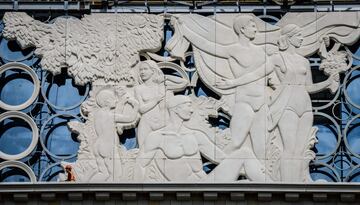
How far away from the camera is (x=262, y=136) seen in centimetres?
4706

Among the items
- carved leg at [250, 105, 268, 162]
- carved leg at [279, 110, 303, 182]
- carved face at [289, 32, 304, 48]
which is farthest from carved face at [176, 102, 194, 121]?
carved face at [289, 32, 304, 48]

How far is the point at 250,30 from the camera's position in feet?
158

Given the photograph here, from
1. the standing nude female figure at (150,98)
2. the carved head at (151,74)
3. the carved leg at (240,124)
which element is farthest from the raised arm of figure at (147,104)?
the carved leg at (240,124)

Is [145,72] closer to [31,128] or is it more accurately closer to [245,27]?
[245,27]

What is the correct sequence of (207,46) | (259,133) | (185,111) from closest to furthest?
(259,133) < (185,111) < (207,46)

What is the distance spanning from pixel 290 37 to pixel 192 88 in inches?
106

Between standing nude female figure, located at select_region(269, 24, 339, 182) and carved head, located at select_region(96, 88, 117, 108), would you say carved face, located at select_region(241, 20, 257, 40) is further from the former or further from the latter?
carved head, located at select_region(96, 88, 117, 108)

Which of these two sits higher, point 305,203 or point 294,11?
point 294,11

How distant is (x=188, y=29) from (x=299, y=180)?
15.5 ft

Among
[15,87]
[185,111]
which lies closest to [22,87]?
[15,87]

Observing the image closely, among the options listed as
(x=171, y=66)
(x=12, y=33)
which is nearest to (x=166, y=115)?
(x=171, y=66)

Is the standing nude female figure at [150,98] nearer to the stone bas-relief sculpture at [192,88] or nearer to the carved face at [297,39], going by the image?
the stone bas-relief sculpture at [192,88]

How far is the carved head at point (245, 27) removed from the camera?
1892 inches

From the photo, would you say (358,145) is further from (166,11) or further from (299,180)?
(166,11)
